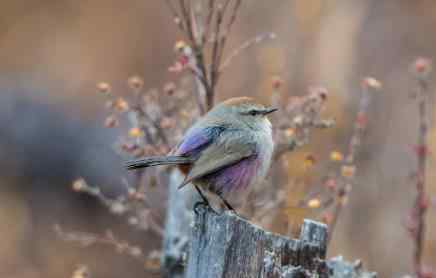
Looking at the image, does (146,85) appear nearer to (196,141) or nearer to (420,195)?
(196,141)

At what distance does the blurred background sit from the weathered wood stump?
2.58m

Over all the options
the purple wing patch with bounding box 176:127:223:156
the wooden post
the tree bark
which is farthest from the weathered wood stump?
the tree bark

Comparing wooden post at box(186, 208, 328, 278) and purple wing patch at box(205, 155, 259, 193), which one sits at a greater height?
purple wing patch at box(205, 155, 259, 193)

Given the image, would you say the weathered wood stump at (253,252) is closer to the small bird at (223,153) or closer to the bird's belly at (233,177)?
the small bird at (223,153)

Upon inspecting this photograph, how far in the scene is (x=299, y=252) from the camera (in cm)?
284

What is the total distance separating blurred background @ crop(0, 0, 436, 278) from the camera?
6891mm

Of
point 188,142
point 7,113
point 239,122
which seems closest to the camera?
point 188,142

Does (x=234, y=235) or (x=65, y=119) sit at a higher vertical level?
(x=65, y=119)

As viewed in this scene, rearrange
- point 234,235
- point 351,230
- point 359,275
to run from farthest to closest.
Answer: point 351,230 → point 359,275 → point 234,235

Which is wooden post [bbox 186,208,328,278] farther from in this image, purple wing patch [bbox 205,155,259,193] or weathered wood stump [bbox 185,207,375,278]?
purple wing patch [bbox 205,155,259,193]

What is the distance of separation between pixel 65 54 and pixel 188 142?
6.28m

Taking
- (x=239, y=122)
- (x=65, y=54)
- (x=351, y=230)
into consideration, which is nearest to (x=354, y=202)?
(x=351, y=230)

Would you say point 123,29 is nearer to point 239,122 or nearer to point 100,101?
point 100,101

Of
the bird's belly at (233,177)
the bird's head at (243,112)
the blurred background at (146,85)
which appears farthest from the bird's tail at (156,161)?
the blurred background at (146,85)
